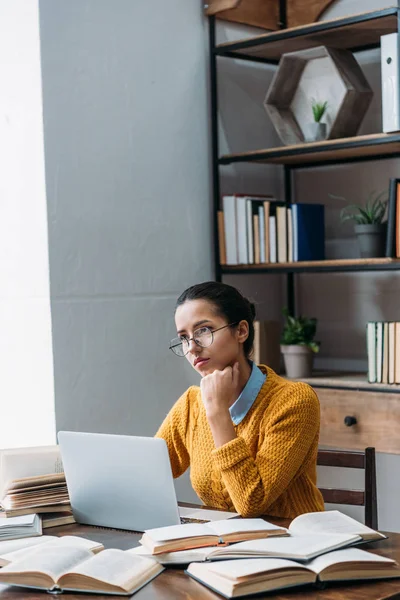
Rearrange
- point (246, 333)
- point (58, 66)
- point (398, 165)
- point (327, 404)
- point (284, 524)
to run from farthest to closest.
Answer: point (398, 165) → point (327, 404) → point (58, 66) → point (246, 333) → point (284, 524)

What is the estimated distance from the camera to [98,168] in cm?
314

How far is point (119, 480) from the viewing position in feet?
6.32

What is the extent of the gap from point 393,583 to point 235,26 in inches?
Result: 106

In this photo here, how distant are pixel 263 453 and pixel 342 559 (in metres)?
0.56

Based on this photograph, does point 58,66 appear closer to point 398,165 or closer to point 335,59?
point 335,59

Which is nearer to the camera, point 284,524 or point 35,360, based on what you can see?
point 284,524

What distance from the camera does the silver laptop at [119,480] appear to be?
1870mm

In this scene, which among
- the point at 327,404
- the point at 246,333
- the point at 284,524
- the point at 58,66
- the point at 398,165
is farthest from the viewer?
the point at 398,165

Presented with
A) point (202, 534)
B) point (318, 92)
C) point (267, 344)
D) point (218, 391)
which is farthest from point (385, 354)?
point (202, 534)

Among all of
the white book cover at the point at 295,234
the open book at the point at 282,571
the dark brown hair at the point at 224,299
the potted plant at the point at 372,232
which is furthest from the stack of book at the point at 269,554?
the white book cover at the point at 295,234

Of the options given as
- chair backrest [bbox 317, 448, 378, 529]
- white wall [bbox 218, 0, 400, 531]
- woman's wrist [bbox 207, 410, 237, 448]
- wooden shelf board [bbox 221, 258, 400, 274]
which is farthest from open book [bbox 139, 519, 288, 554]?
white wall [bbox 218, 0, 400, 531]

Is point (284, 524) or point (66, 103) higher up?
point (66, 103)

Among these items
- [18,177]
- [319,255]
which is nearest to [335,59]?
[319,255]

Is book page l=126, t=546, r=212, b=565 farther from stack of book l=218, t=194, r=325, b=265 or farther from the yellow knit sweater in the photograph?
stack of book l=218, t=194, r=325, b=265
